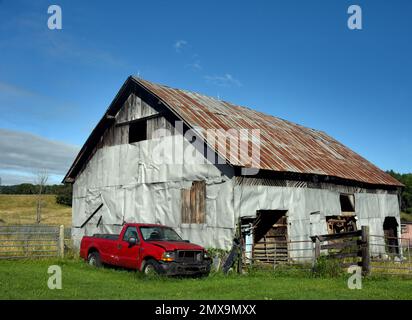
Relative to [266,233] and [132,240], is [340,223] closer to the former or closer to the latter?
[266,233]

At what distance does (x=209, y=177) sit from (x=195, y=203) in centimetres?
126

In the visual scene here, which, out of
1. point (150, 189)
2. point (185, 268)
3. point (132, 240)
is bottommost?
point (185, 268)

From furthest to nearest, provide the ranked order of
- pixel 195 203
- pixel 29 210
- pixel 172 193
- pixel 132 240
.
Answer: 1. pixel 29 210
2. pixel 172 193
3. pixel 195 203
4. pixel 132 240

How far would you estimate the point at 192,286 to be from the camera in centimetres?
1157

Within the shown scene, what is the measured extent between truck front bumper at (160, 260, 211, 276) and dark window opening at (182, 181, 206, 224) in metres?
3.31

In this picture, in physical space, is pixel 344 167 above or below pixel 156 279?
above

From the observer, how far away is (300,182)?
18531 millimetres

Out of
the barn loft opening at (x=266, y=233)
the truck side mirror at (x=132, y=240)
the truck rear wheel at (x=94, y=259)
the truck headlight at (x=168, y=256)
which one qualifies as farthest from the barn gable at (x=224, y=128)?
the truck rear wheel at (x=94, y=259)

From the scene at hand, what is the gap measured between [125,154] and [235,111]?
21.1ft

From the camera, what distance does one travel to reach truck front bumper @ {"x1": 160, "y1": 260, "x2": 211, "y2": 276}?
12.6 metres

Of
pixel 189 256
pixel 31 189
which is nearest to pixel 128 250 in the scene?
pixel 189 256

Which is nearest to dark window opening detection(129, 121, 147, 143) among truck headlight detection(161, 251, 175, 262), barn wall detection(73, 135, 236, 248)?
barn wall detection(73, 135, 236, 248)
